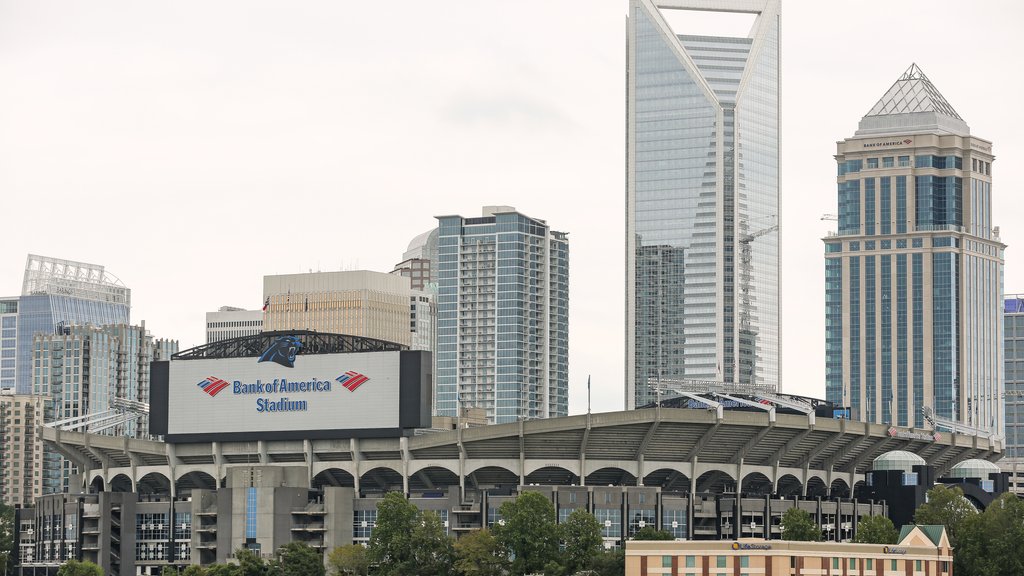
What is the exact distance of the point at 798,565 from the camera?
563ft

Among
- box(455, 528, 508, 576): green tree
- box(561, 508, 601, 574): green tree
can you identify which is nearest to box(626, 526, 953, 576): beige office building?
box(561, 508, 601, 574): green tree

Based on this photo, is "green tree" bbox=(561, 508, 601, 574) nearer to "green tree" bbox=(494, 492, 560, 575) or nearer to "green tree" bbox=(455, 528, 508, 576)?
"green tree" bbox=(494, 492, 560, 575)

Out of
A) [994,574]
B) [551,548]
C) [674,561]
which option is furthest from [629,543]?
[994,574]

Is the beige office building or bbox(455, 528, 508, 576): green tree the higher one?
the beige office building

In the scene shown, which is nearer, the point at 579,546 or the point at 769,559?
the point at 769,559

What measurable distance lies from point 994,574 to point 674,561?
41800 mm

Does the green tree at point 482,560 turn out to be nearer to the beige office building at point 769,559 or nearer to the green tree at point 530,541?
the green tree at point 530,541

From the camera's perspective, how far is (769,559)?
562ft

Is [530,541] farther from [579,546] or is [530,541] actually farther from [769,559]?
[769,559]

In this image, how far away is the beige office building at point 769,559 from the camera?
171 meters

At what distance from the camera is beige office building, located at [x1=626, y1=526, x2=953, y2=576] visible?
17138 centimetres

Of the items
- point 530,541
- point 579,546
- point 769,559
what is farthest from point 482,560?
point 769,559

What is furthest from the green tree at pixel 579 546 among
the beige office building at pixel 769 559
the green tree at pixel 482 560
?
the beige office building at pixel 769 559

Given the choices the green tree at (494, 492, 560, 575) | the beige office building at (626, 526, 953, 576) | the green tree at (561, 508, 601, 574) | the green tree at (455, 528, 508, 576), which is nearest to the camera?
the beige office building at (626, 526, 953, 576)
